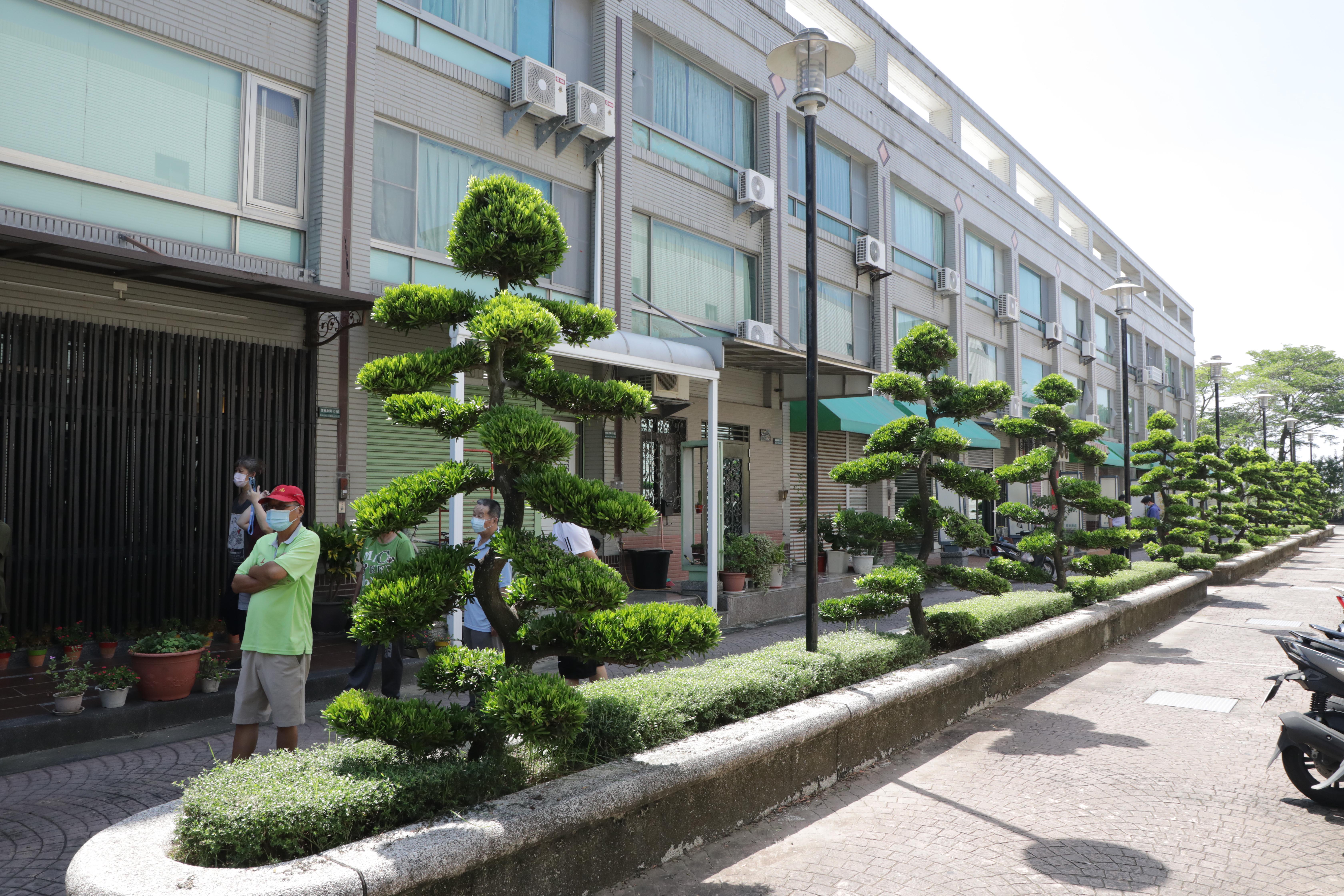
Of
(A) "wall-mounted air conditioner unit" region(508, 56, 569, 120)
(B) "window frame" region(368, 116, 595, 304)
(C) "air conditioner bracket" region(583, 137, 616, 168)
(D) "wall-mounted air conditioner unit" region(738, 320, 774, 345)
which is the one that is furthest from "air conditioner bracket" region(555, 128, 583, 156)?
(D) "wall-mounted air conditioner unit" region(738, 320, 774, 345)

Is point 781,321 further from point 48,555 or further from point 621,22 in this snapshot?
point 48,555

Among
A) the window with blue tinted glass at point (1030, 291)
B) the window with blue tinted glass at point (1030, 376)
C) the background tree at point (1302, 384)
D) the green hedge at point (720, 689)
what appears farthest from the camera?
the background tree at point (1302, 384)

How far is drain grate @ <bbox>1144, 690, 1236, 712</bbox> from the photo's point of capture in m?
7.99

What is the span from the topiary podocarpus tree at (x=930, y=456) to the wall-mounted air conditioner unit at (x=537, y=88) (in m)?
6.39

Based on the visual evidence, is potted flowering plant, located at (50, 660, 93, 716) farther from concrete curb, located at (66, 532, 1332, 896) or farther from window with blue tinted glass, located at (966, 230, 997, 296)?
window with blue tinted glass, located at (966, 230, 997, 296)

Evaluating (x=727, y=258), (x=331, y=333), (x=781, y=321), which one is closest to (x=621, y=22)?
(x=727, y=258)

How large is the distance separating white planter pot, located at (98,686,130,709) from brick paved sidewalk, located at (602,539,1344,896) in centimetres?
463

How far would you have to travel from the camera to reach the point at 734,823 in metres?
4.87

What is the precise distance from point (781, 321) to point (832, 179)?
4285 mm

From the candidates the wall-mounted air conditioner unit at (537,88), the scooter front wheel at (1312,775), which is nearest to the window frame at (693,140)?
the wall-mounted air conditioner unit at (537,88)

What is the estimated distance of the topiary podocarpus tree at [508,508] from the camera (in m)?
3.97

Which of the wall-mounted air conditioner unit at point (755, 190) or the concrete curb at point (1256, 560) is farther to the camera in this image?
the concrete curb at point (1256, 560)

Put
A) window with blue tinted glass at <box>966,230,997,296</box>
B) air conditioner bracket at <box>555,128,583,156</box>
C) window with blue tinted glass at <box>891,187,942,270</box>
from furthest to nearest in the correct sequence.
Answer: window with blue tinted glass at <box>966,230,997,296</box>
window with blue tinted glass at <box>891,187,942,270</box>
air conditioner bracket at <box>555,128,583,156</box>

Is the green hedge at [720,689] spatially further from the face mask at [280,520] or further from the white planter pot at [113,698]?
the white planter pot at [113,698]
